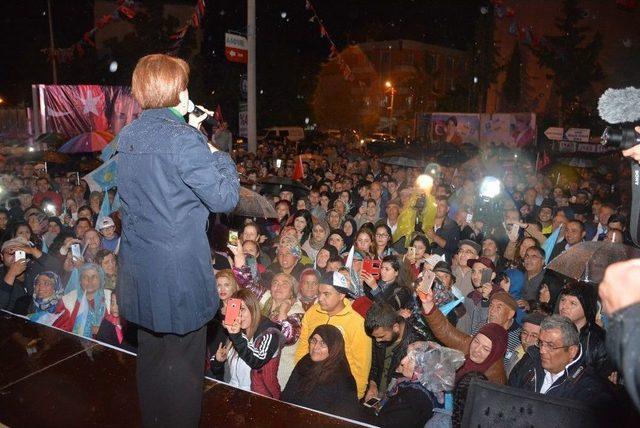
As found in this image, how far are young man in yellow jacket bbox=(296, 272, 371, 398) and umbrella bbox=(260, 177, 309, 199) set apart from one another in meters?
5.79

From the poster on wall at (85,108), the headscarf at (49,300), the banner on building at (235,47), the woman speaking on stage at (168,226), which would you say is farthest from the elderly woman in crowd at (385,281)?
the banner on building at (235,47)

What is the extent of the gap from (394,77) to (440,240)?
4933 centimetres

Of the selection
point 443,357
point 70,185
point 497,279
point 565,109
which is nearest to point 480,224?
point 497,279

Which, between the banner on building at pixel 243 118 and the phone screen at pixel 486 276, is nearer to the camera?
the phone screen at pixel 486 276

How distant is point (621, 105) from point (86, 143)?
1186 cm

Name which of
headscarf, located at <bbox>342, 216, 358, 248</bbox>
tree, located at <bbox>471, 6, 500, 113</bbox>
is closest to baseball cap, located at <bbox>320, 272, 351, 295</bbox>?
headscarf, located at <bbox>342, 216, 358, 248</bbox>

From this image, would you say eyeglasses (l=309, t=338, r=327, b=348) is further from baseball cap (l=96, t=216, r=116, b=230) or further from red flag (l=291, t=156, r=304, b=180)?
red flag (l=291, t=156, r=304, b=180)

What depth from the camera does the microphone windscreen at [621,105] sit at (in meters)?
1.95

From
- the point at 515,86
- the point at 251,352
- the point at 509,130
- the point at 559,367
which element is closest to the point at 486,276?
the point at 559,367

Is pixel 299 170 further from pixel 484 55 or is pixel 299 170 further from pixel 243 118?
pixel 484 55

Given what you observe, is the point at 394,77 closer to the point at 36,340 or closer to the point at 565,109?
the point at 565,109

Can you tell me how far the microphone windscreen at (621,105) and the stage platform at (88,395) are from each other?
196cm

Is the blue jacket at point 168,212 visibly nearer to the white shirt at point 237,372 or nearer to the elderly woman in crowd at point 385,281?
the white shirt at point 237,372

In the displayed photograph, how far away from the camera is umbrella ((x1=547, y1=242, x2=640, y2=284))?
4.77m
